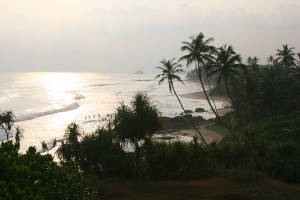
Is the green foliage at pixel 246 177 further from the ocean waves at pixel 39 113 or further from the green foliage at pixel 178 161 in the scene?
the ocean waves at pixel 39 113

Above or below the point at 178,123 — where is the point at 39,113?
below

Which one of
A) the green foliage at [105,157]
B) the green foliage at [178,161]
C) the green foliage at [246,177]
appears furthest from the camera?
the green foliage at [105,157]

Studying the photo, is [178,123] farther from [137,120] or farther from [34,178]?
[34,178]

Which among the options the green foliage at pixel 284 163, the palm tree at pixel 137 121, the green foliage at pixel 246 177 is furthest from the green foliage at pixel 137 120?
the green foliage at pixel 284 163

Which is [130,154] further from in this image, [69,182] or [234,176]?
[69,182]

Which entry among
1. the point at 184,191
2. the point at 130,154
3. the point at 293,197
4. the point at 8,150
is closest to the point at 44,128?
the point at 130,154

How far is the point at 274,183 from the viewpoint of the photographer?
95.9 feet

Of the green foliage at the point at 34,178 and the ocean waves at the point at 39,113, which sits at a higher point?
the green foliage at the point at 34,178

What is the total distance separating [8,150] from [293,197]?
2093cm

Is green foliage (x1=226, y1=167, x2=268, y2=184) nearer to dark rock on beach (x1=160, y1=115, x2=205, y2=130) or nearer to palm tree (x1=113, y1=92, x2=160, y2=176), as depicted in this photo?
Answer: palm tree (x1=113, y1=92, x2=160, y2=176)

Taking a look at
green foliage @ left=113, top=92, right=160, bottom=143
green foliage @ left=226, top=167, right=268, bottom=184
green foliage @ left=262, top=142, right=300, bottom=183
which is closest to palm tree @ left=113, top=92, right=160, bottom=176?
green foliage @ left=113, top=92, right=160, bottom=143

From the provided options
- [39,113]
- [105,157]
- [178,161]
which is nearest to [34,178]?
[105,157]

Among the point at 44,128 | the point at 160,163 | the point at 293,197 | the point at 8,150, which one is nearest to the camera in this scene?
the point at 8,150

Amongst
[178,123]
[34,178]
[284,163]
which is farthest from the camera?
[178,123]
